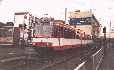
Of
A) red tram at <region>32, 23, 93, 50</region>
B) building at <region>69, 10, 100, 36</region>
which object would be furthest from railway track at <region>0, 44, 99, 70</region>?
building at <region>69, 10, 100, 36</region>

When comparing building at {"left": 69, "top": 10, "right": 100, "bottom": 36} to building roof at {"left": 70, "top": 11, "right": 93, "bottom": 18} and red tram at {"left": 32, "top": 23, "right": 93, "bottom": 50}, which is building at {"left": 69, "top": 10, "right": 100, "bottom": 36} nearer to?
building roof at {"left": 70, "top": 11, "right": 93, "bottom": 18}

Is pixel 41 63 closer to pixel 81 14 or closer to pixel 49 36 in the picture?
pixel 49 36

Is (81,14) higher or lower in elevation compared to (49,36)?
higher

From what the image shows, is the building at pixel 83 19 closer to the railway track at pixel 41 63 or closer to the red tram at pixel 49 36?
the railway track at pixel 41 63

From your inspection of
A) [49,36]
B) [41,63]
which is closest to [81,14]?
[49,36]

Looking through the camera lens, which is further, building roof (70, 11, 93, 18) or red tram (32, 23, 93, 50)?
building roof (70, 11, 93, 18)

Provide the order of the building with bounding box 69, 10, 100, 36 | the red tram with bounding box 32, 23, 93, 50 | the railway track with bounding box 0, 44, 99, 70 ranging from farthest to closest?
1. the building with bounding box 69, 10, 100, 36
2. the red tram with bounding box 32, 23, 93, 50
3. the railway track with bounding box 0, 44, 99, 70

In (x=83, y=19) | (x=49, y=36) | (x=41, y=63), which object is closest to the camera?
(x=41, y=63)

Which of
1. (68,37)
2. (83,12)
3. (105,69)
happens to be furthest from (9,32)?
(83,12)

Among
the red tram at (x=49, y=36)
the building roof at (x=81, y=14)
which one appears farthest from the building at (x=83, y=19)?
Answer: the red tram at (x=49, y=36)

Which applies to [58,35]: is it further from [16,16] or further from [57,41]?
[16,16]

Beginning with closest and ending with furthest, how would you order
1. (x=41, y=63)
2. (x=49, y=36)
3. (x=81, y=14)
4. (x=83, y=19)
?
(x=41, y=63), (x=49, y=36), (x=83, y=19), (x=81, y=14)

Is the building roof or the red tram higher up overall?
the building roof

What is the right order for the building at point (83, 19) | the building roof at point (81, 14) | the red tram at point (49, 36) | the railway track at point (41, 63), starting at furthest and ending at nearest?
the building roof at point (81, 14)
the building at point (83, 19)
the red tram at point (49, 36)
the railway track at point (41, 63)
